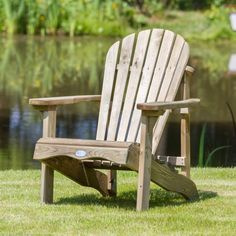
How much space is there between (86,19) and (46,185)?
2020cm

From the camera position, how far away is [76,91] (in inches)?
567

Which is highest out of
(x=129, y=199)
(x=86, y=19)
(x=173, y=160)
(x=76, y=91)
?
(x=173, y=160)

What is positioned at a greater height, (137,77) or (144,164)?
(137,77)

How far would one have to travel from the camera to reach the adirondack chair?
18.8ft

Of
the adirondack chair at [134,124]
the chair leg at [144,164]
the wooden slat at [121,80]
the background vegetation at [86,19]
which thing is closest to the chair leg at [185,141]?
the adirondack chair at [134,124]

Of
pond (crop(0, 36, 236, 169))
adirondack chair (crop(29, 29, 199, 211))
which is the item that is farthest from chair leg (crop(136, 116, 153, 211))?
pond (crop(0, 36, 236, 169))

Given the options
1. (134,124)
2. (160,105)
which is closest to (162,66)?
(134,124)

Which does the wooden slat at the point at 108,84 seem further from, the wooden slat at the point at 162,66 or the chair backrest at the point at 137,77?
the wooden slat at the point at 162,66

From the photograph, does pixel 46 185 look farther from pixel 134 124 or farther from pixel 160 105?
pixel 160 105

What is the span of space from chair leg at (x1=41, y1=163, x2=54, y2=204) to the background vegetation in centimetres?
1899

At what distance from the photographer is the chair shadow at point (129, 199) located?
19.9 feet

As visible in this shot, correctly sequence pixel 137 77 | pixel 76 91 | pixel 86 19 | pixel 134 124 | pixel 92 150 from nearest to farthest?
1. pixel 92 150
2. pixel 134 124
3. pixel 137 77
4. pixel 76 91
5. pixel 86 19

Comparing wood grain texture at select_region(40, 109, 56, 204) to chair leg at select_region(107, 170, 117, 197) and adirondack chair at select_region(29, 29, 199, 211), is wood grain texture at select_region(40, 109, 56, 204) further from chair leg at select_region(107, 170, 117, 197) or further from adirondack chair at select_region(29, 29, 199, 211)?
chair leg at select_region(107, 170, 117, 197)

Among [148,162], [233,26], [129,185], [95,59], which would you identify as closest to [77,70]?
[95,59]
